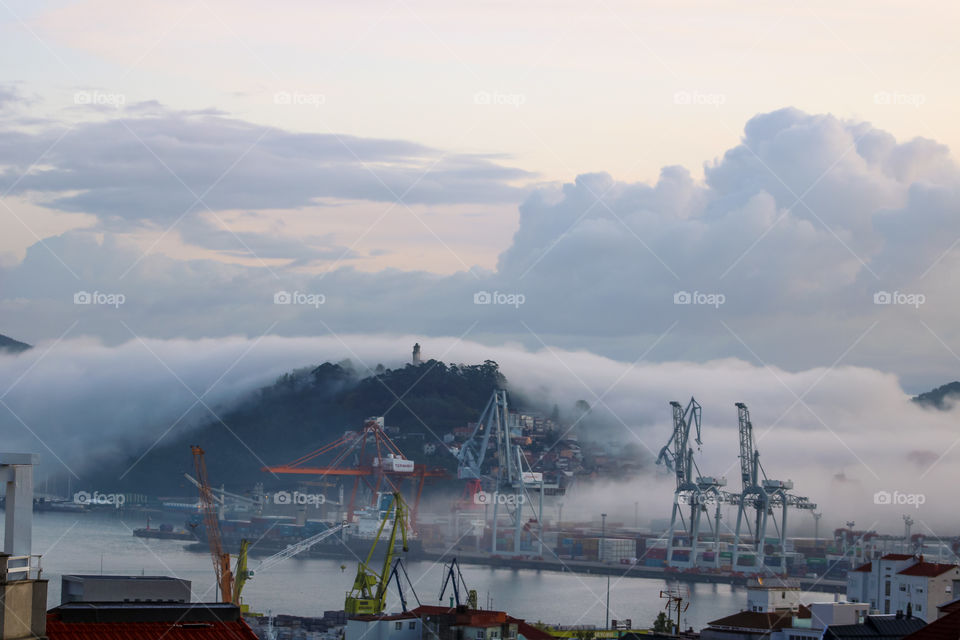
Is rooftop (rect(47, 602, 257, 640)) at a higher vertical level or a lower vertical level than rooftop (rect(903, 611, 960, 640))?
lower

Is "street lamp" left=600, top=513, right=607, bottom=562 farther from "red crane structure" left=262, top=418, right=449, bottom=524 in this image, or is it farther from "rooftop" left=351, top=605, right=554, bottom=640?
"rooftop" left=351, top=605, right=554, bottom=640

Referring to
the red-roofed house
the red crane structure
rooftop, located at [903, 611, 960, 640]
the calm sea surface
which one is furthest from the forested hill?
rooftop, located at [903, 611, 960, 640]

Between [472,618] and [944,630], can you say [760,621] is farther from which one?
[944,630]

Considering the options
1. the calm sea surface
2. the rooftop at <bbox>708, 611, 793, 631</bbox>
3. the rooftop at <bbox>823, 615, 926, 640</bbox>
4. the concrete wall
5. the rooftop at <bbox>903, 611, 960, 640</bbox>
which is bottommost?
the calm sea surface

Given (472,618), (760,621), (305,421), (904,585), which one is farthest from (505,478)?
(760,621)

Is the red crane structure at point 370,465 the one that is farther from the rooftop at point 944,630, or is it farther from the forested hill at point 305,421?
the rooftop at point 944,630

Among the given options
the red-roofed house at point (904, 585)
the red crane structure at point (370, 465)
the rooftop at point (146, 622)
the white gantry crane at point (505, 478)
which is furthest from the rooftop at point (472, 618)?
the red crane structure at point (370, 465)

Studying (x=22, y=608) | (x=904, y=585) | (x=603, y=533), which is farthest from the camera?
(x=603, y=533)
